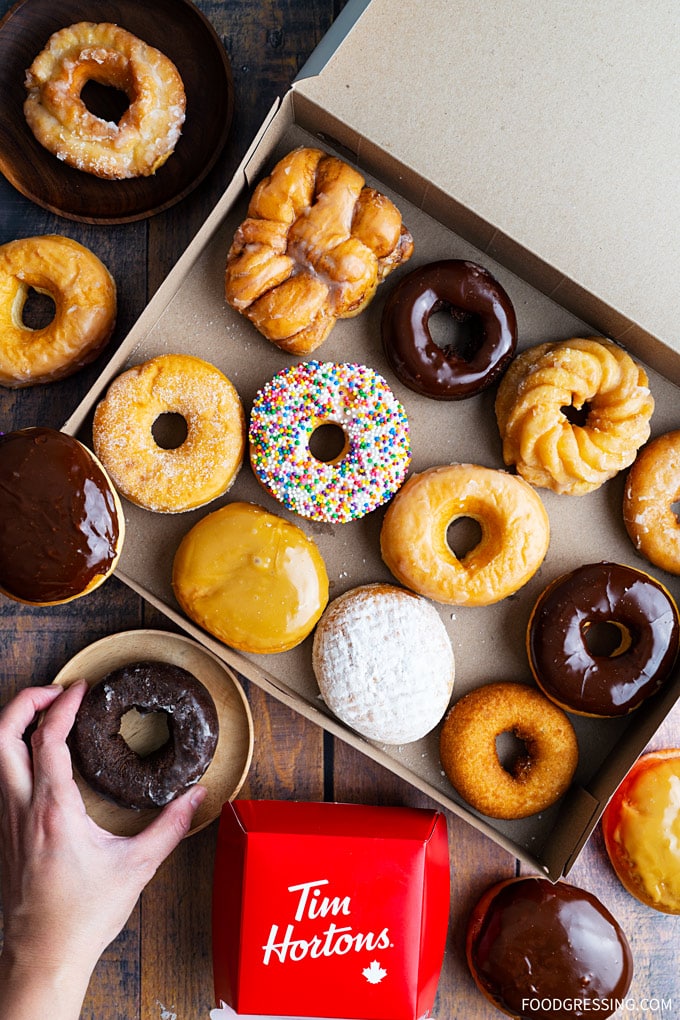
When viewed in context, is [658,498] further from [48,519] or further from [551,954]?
[48,519]

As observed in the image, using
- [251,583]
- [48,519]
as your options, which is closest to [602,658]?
[251,583]

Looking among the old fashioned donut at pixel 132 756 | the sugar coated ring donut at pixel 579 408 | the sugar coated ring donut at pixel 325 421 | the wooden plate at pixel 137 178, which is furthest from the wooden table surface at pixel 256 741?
the sugar coated ring donut at pixel 579 408

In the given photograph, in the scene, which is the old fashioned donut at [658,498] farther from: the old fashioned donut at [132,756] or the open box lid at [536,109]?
the old fashioned donut at [132,756]

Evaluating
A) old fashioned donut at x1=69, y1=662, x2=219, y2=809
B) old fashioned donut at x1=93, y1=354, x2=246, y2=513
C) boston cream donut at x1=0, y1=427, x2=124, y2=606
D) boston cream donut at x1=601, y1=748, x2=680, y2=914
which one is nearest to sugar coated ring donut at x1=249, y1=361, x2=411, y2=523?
old fashioned donut at x1=93, y1=354, x2=246, y2=513

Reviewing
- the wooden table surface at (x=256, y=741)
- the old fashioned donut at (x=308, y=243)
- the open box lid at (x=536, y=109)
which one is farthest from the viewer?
the wooden table surface at (x=256, y=741)

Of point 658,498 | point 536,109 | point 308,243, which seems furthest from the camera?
point 658,498

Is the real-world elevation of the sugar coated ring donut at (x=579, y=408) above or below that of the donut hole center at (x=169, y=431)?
above

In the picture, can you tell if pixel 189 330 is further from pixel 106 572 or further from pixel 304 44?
pixel 304 44

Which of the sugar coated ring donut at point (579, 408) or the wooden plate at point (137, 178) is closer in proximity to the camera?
the sugar coated ring donut at point (579, 408)
